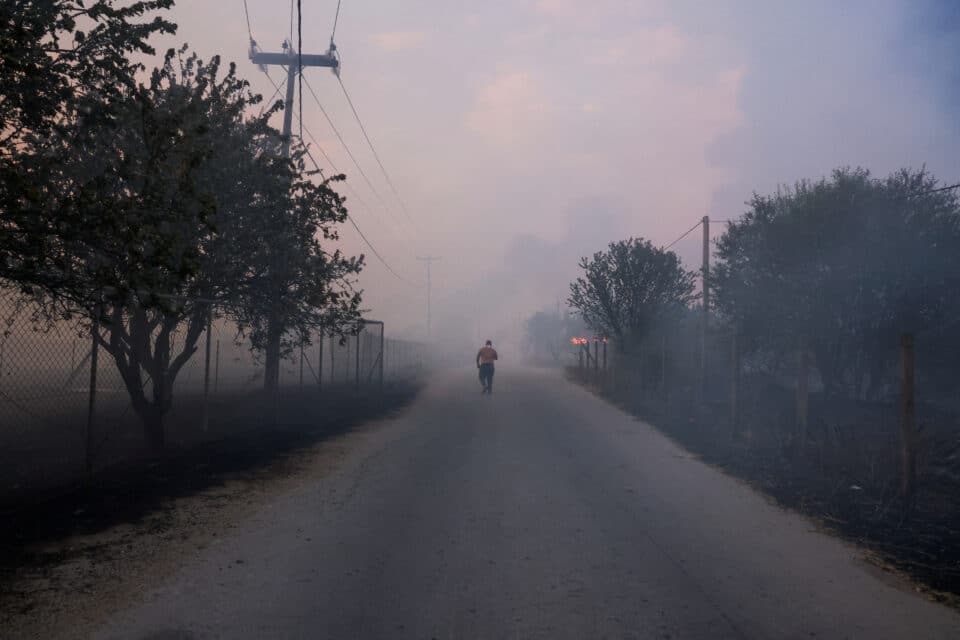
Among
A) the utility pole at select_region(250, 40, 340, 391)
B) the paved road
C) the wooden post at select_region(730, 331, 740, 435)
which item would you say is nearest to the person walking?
the utility pole at select_region(250, 40, 340, 391)

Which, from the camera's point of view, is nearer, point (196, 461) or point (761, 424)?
point (196, 461)

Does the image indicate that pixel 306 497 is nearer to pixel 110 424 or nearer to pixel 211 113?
pixel 211 113

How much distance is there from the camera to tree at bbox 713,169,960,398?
55.8 feet

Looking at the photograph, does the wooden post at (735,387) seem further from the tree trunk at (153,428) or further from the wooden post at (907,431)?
the tree trunk at (153,428)

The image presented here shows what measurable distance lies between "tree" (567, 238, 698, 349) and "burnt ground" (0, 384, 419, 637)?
552 inches

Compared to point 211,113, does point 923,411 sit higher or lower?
lower

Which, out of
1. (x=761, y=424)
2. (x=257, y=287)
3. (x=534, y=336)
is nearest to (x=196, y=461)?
(x=257, y=287)

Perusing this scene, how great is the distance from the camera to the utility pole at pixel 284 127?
11.3 meters

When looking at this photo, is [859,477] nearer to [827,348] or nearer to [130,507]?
[130,507]

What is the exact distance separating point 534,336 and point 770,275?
3692 inches

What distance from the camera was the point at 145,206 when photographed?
17.0ft

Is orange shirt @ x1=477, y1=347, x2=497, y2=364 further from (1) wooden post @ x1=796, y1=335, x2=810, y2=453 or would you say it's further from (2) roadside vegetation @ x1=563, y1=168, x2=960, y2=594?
(1) wooden post @ x1=796, y1=335, x2=810, y2=453

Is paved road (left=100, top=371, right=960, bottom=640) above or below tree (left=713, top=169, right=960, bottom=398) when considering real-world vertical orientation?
below

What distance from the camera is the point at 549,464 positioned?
1016 cm
